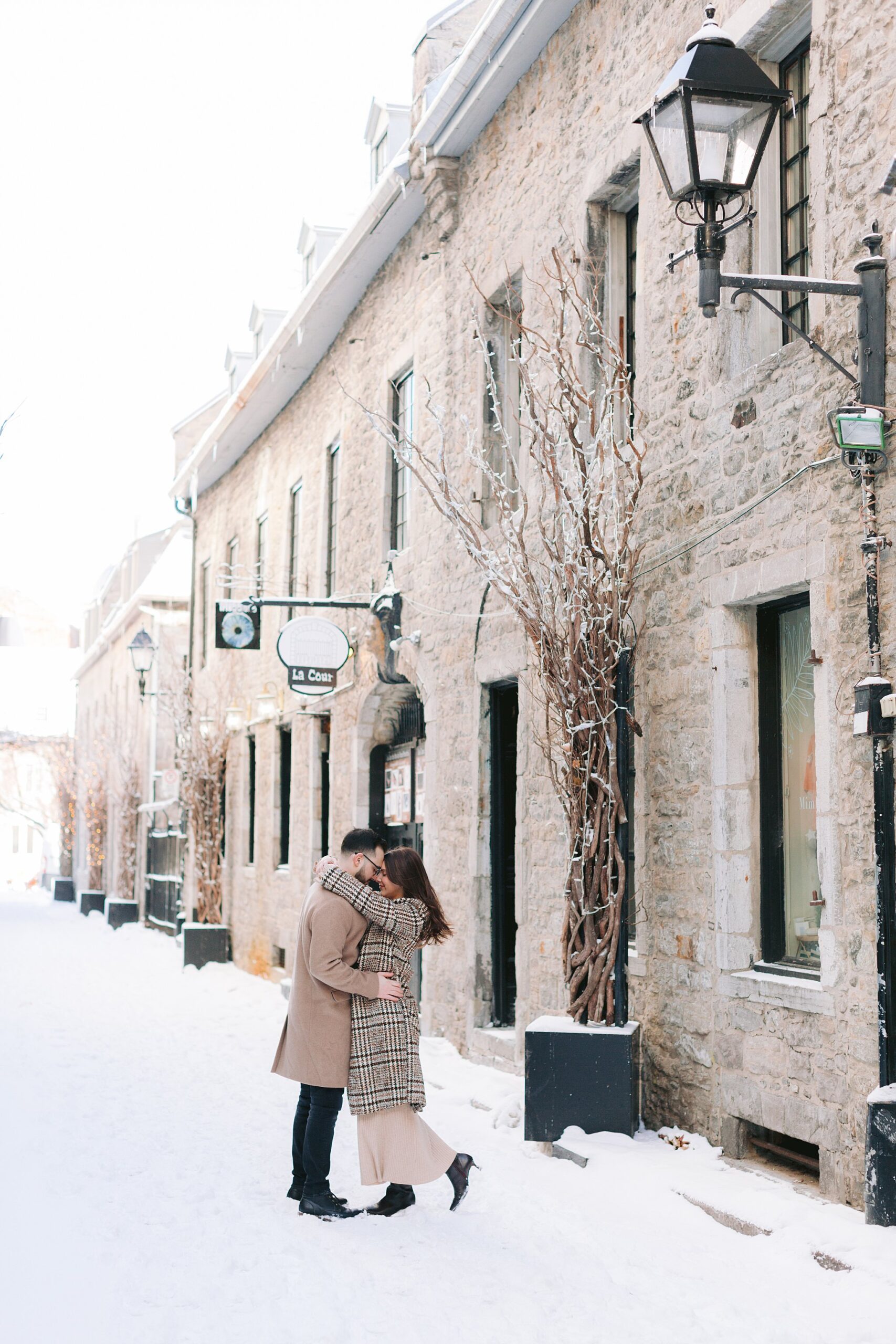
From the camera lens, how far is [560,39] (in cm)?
862

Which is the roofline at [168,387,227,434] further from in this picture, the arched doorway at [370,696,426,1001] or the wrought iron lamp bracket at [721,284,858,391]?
the wrought iron lamp bracket at [721,284,858,391]

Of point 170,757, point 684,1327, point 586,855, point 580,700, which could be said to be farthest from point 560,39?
point 170,757

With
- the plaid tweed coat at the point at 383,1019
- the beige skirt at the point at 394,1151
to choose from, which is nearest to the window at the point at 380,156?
the plaid tweed coat at the point at 383,1019

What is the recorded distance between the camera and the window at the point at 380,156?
42.6 ft

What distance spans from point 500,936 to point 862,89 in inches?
229

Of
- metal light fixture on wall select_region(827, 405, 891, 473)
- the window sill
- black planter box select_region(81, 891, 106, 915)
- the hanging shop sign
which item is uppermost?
the hanging shop sign

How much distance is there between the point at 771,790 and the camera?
640 centimetres

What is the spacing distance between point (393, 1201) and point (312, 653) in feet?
22.5

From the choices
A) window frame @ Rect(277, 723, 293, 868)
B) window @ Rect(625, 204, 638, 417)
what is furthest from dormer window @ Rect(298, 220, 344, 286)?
window @ Rect(625, 204, 638, 417)

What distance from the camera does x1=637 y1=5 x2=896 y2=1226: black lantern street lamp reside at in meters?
4.98

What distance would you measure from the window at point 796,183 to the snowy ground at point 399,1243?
3.92 metres

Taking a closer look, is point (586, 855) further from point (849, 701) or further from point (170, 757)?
point (170, 757)

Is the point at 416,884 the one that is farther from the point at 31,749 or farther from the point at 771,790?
the point at 31,749

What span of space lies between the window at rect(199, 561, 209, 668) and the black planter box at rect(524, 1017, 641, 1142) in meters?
14.4
